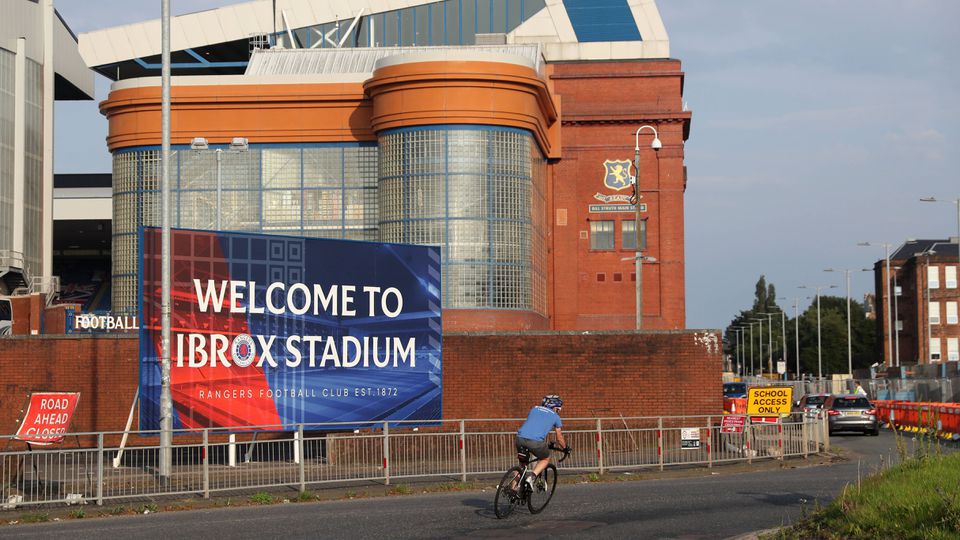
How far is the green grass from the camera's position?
38.3ft

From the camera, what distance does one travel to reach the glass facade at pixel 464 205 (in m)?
48.5

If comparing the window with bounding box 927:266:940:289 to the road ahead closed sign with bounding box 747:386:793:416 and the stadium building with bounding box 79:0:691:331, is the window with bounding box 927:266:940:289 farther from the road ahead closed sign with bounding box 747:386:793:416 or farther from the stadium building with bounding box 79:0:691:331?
the road ahead closed sign with bounding box 747:386:793:416

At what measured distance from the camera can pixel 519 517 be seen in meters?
18.0

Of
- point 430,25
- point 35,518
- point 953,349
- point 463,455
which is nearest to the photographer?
point 35,518

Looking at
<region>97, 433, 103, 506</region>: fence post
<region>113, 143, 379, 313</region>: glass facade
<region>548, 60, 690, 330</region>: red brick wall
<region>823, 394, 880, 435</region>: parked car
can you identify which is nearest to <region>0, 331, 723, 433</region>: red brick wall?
<region>97, 433, 103, 506</region>: fence post

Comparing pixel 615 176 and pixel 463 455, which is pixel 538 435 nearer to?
pixel 463 455

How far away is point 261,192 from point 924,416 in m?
26.5

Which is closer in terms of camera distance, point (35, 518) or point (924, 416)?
point (35, 518)

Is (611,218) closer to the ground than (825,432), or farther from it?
farther from it

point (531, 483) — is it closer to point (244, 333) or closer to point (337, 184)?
point (244, 333)

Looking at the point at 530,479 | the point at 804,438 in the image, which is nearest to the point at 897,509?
the point at 530,479

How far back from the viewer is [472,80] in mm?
48281

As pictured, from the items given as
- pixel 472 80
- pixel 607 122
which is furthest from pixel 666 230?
pixel 472 80

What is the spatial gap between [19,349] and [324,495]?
13216 mm
